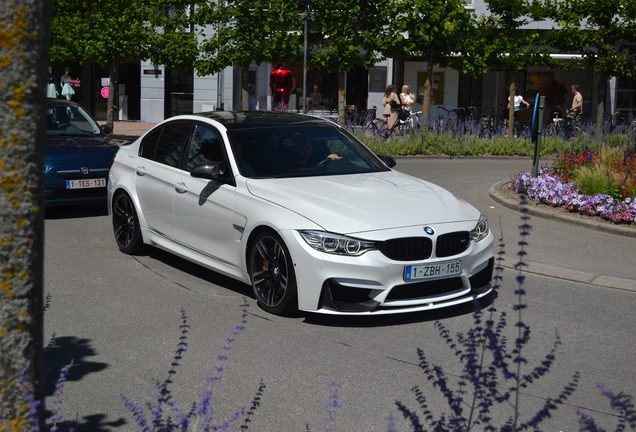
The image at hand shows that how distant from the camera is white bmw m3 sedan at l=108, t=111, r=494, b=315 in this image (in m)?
6.53

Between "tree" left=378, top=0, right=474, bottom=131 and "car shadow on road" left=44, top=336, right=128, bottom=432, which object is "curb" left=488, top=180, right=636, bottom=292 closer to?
"car shadow on road" left=44, top=336, right=128, bottom=432

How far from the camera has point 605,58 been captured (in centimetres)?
2519

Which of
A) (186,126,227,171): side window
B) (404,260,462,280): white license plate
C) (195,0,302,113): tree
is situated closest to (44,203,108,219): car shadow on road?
(186,126,227,171): side window

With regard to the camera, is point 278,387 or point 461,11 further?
point 461,11

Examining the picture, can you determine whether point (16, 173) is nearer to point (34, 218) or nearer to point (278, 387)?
point (34, 218)

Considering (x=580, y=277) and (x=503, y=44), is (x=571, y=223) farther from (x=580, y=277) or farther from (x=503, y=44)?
(x=503, y=44)

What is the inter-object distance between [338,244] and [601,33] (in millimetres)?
21060

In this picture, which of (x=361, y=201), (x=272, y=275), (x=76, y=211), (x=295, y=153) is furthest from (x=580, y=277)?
(x=76, y=211)

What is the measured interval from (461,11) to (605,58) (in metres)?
5.44

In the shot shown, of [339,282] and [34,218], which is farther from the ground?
[34,218]

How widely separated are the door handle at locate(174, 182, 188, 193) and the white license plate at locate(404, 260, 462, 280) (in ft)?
8.18

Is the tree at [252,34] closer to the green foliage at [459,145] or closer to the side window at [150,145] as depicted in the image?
the green foliage at [459,145]

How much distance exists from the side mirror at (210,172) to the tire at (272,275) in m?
0.81

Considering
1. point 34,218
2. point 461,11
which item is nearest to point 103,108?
point 461,11
